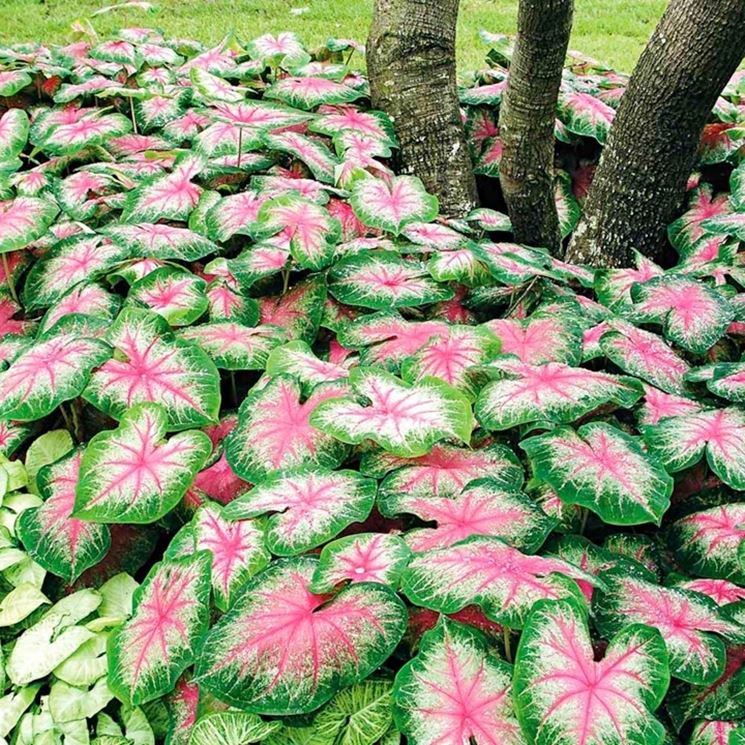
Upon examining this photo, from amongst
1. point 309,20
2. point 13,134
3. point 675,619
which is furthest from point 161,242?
point 309,20

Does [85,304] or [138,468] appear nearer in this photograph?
[138,468]

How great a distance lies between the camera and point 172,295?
78.9 inches

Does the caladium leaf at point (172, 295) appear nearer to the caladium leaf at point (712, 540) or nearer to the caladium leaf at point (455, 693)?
the caladium leaf at point (455, 693)

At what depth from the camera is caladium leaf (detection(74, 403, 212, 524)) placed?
149cm

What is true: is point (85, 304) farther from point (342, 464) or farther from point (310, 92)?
point (310, 92)

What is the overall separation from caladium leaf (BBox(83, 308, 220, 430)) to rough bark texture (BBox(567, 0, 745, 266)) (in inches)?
57.0

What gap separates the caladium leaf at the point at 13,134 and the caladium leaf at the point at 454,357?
145cm

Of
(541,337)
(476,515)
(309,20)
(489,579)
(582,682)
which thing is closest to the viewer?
(582,682)

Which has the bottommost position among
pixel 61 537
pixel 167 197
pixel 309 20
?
pixel 309 20

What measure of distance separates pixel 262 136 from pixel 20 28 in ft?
16.6

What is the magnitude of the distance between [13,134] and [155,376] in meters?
1.26

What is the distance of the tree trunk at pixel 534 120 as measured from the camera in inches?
95.1

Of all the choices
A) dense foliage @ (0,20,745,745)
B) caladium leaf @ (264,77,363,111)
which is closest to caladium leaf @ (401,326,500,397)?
dense foliage @ (0,20,745,745)

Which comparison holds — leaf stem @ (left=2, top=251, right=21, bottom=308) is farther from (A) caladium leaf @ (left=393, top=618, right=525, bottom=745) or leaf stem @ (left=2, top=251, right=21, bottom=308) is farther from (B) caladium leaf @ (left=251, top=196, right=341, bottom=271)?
(A) caladium leaf @ (left=393, top=618, right=525, bottom=745)
